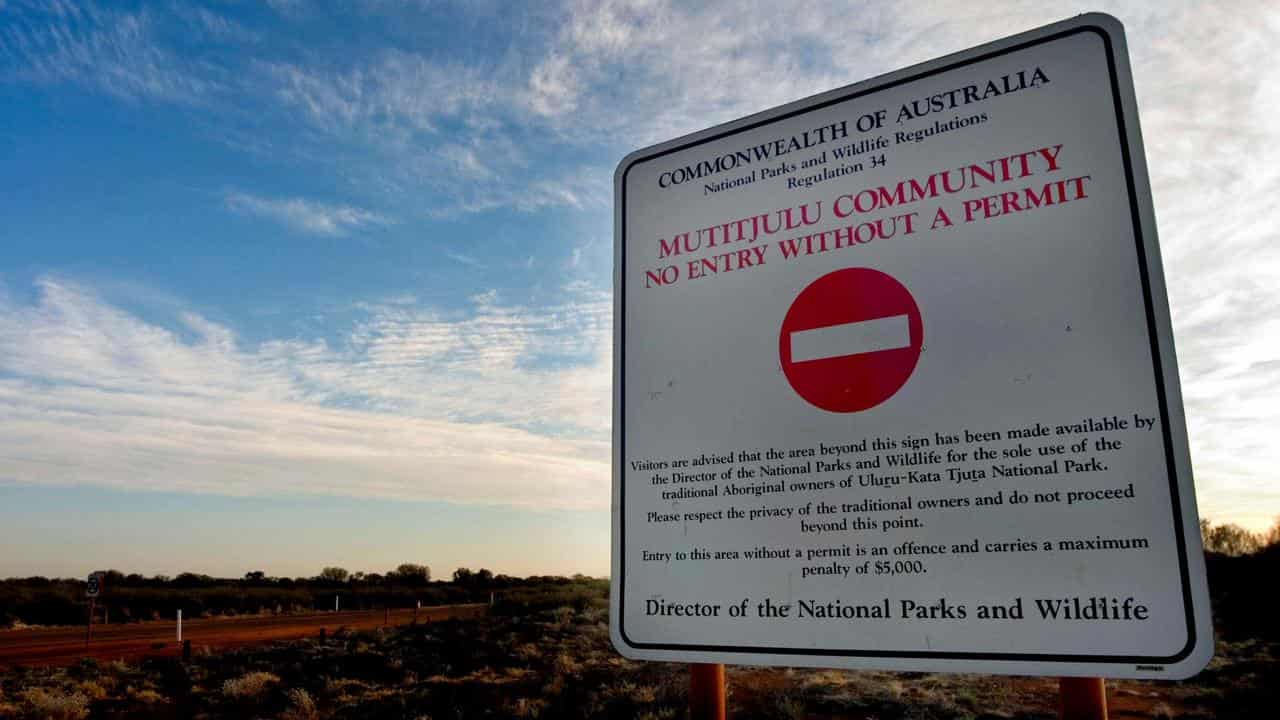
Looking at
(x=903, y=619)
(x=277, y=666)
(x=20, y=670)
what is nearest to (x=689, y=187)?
(x=903, y=619)

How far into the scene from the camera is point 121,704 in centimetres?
1148

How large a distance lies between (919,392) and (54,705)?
12.7 metres

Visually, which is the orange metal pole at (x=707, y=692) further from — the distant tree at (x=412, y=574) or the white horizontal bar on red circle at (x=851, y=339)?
the distant tree at (x=412, y=574)

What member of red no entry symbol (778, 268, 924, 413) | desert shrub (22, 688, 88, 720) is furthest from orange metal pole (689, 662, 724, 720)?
desert shrub (22, 688, 88, 720)

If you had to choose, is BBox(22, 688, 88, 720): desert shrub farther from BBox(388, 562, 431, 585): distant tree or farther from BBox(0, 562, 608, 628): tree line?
BBox(388, 562, 431, 585): distant tree

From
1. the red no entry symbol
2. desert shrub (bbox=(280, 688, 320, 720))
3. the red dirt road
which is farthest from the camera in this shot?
the red dirt road

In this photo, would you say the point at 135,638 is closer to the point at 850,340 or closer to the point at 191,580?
the point at 850,340

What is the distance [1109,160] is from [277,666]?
1484 cm

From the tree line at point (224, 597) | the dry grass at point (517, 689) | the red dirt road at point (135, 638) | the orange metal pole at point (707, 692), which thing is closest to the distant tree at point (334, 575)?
the tree line at point (224, 597)

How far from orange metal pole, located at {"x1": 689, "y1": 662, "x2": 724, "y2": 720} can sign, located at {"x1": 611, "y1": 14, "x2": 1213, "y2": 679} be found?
0.53 feet

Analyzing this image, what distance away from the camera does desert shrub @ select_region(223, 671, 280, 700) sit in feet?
36.7

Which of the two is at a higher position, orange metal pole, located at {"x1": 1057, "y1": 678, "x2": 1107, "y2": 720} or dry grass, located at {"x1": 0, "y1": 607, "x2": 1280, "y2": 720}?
orange metal pole, located at {"x1": 1057, "y1": 678, "x2": 1107, "y2": 720}

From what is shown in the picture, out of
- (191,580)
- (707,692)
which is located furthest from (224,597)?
(707,692)

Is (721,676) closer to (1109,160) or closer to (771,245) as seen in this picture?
(771,245)
